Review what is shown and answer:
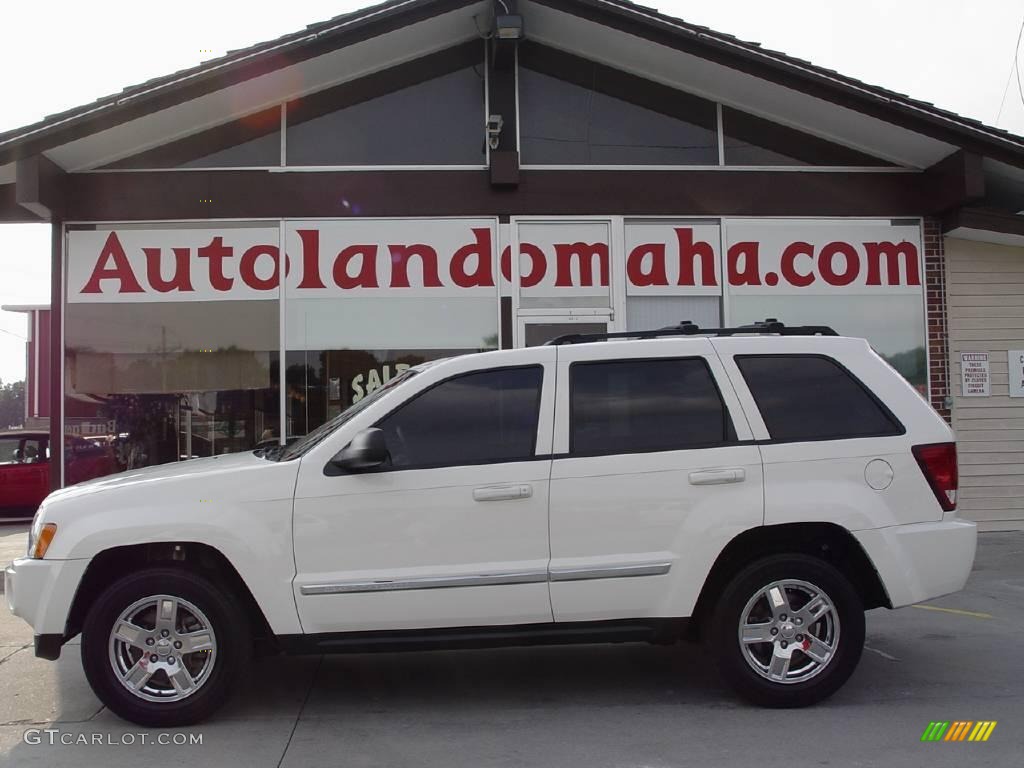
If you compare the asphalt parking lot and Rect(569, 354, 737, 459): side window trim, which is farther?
Rect(569, 354, 737, 459): side window trim

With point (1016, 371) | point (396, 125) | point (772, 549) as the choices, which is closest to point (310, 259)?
point (396, 125)

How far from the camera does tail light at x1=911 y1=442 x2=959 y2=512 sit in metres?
5.08

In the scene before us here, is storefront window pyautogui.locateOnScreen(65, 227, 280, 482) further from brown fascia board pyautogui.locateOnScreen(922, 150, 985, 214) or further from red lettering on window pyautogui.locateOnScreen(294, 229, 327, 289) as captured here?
brown fascia board pyautogui.locateOnScreen(922, 150, 985, 214)

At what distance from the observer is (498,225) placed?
1077 cm

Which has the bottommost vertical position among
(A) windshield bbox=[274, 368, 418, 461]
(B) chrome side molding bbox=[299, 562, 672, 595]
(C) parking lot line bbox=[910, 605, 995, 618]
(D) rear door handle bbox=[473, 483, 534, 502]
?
(C) parking lot line bbox=[910, 605, 995, 618]

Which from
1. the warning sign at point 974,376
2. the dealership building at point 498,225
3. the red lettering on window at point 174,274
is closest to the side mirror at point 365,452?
the dealership building at point 498,225

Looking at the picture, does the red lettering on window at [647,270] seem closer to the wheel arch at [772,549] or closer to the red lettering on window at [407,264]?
the red lettering on window at [407,264]

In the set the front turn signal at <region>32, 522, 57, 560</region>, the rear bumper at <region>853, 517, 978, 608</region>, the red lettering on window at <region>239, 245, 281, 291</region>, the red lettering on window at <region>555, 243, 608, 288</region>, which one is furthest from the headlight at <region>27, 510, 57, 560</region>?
the red lettering on window at <region>555, 243, 608, 288</region>

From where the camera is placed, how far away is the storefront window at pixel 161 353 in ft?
34.3

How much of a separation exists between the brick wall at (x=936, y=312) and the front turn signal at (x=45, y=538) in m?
9.46

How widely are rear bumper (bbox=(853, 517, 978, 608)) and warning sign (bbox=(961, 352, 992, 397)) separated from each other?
677 centimetres

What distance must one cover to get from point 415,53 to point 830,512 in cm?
783

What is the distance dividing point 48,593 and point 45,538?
0.27 m

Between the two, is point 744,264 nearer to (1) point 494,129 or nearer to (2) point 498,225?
(2) point 498,225
